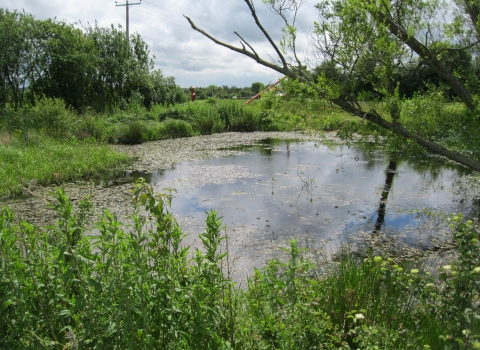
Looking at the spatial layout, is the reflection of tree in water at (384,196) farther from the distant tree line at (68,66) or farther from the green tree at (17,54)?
the green tree at (17,54)

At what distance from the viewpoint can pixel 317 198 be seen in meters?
7.84

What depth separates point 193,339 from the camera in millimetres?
1971

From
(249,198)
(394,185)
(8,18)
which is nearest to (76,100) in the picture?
(8,18)

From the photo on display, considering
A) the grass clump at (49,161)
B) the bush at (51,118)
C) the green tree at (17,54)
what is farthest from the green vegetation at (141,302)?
the green tree at (17,54)

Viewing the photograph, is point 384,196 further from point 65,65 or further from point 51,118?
point 65,65

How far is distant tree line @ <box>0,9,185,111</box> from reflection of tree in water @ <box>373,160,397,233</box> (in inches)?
442

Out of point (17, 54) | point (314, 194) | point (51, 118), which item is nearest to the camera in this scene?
point (314, 194)

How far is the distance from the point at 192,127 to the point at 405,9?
13397mm

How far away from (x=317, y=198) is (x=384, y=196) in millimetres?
1349

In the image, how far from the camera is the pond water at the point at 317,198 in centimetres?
581

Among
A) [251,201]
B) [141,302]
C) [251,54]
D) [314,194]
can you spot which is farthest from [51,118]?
[141,302]

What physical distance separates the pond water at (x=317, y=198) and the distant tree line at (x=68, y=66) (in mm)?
7932

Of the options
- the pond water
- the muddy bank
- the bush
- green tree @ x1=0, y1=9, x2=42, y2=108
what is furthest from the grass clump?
green tree @ x1=0, y1=9, x2=42, y2=108

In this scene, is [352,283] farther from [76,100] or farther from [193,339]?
[76,100]
